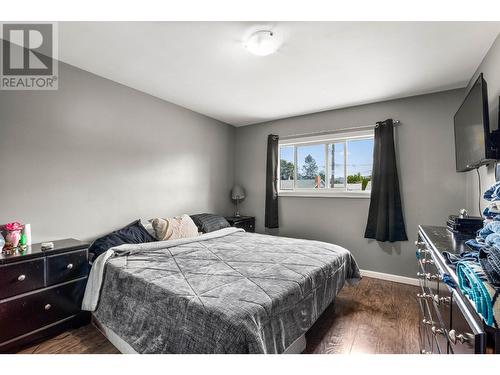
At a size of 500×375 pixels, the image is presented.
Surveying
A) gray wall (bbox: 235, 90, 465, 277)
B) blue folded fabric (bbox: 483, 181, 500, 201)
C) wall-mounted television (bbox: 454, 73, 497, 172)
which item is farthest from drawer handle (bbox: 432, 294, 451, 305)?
gray wall (bbox: 235, 90, 465, 277)

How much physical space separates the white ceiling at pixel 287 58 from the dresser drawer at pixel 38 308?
2.09 m

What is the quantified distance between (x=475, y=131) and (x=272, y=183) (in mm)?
2686

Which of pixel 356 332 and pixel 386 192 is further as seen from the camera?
pixel 386 192

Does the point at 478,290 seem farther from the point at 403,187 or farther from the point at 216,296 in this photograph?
the point at 403,187

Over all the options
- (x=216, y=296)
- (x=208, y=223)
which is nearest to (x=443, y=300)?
(x=216, y=296)

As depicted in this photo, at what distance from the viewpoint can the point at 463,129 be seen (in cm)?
213

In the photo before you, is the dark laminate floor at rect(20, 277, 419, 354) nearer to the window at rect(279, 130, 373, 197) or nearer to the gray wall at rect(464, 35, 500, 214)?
the gray wall at rect(464, 35, 500, 214)

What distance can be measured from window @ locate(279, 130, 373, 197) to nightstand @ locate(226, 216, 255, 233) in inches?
29.6

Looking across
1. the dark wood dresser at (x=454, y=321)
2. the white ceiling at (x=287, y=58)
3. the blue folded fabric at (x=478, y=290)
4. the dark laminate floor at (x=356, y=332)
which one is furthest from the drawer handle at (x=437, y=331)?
the white ceiling at (x=287, y=58)

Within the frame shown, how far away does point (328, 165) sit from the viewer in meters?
3.80

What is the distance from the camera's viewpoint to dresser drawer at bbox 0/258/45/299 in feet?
5.53

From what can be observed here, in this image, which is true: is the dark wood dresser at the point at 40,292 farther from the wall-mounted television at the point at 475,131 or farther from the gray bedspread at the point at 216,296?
the wall-mounted television at the point at 475,131

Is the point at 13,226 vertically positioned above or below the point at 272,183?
below
